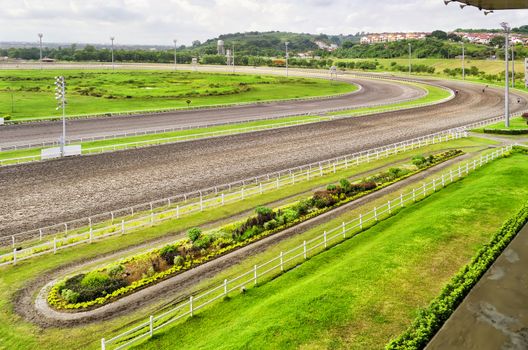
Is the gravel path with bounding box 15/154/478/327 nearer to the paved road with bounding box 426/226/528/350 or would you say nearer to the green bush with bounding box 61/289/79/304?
the green bush with bounding box 61/289/79/304

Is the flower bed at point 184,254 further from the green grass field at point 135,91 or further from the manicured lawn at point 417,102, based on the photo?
the green grass field at point 135,91

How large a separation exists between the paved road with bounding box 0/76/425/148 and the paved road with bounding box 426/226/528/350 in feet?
157

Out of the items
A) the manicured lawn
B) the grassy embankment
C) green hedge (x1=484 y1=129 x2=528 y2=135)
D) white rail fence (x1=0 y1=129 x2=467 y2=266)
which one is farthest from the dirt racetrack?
the manicured lawn

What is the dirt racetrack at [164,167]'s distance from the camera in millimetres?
30828

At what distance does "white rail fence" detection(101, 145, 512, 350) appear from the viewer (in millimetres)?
15838

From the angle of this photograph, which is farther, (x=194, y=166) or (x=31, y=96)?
(x=31, y=96)

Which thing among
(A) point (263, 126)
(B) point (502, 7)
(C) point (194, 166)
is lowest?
(C) point (194, 166)

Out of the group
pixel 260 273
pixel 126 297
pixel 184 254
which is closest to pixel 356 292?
pixel 260 273

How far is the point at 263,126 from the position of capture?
2320 inches

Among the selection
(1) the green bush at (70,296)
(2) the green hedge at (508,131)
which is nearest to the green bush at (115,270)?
(1) the green bush at (70,296)

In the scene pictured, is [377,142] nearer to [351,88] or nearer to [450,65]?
[351,88]

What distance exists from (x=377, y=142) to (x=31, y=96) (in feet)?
233

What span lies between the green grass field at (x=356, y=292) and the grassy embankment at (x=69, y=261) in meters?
2.60

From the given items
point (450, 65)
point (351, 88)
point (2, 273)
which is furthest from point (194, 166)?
point (450, 65)
